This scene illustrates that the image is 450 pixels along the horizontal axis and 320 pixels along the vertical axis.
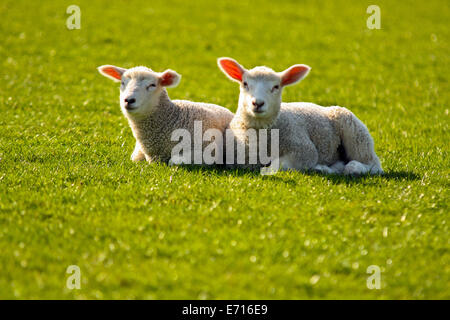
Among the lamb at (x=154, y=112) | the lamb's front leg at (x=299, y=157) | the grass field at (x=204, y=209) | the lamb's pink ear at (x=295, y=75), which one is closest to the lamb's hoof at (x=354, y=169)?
the grass field at (x=204, y=209)

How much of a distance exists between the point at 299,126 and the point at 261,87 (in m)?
0.93

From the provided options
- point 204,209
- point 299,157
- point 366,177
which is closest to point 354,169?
point 366,177

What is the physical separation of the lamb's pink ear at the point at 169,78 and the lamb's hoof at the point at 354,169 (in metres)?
2.35

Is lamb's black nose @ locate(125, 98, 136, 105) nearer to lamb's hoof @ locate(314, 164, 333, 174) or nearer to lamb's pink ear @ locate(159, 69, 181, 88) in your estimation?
lamb's pink ear @ locate(159, 69, 181, 88)

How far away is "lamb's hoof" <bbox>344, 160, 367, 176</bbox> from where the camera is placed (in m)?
7.36

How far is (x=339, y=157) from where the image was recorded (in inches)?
315

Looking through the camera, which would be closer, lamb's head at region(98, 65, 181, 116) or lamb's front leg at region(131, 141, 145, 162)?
lamb's head at region(98, 65, 181, 116)

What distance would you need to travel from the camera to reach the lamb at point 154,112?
23.9 ft

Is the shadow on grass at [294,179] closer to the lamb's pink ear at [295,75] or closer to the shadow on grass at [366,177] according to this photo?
the shadow on grass at [366,177]

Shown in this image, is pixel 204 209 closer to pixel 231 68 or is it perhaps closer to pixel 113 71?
pixel 231 68

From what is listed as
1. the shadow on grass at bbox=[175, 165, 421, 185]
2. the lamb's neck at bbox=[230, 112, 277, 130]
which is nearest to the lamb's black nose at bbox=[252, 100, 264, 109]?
the lamb's neck at bbox=[230, 112, 277, 130]
